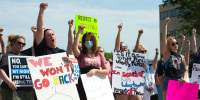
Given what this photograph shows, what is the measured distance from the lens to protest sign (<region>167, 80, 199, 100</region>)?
7.10m

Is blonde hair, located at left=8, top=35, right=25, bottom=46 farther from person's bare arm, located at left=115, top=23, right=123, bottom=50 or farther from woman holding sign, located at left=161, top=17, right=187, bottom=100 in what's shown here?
woman holding sign, located at left=161, top=17, right=187, bottom=100

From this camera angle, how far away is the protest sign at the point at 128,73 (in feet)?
23.3

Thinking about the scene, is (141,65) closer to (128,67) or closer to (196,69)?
(128,67)

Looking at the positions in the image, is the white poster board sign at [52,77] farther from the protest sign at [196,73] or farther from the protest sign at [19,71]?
the protest sign at [196,73]

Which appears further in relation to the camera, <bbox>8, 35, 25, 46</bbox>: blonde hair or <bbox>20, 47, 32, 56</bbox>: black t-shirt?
<bbox>8, 35, 25, 46</bbox>: blonde hair

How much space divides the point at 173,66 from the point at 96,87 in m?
2.07

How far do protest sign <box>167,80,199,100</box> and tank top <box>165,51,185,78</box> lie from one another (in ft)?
0.55

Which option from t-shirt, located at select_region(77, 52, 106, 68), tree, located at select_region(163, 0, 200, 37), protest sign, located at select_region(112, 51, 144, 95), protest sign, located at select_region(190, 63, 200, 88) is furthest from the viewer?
tree, located at select_region(163, 0, 200, 37)

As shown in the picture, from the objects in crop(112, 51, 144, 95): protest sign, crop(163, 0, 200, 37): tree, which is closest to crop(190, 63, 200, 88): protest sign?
crop(112, 51, 144, 95): protest sign

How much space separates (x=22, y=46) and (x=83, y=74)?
1.25 meters

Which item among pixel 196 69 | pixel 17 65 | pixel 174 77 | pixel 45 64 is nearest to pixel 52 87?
pixel 45 64

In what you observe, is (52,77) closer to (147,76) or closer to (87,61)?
(87,61)

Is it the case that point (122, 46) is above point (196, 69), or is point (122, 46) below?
above

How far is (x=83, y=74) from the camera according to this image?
5.47 meters
